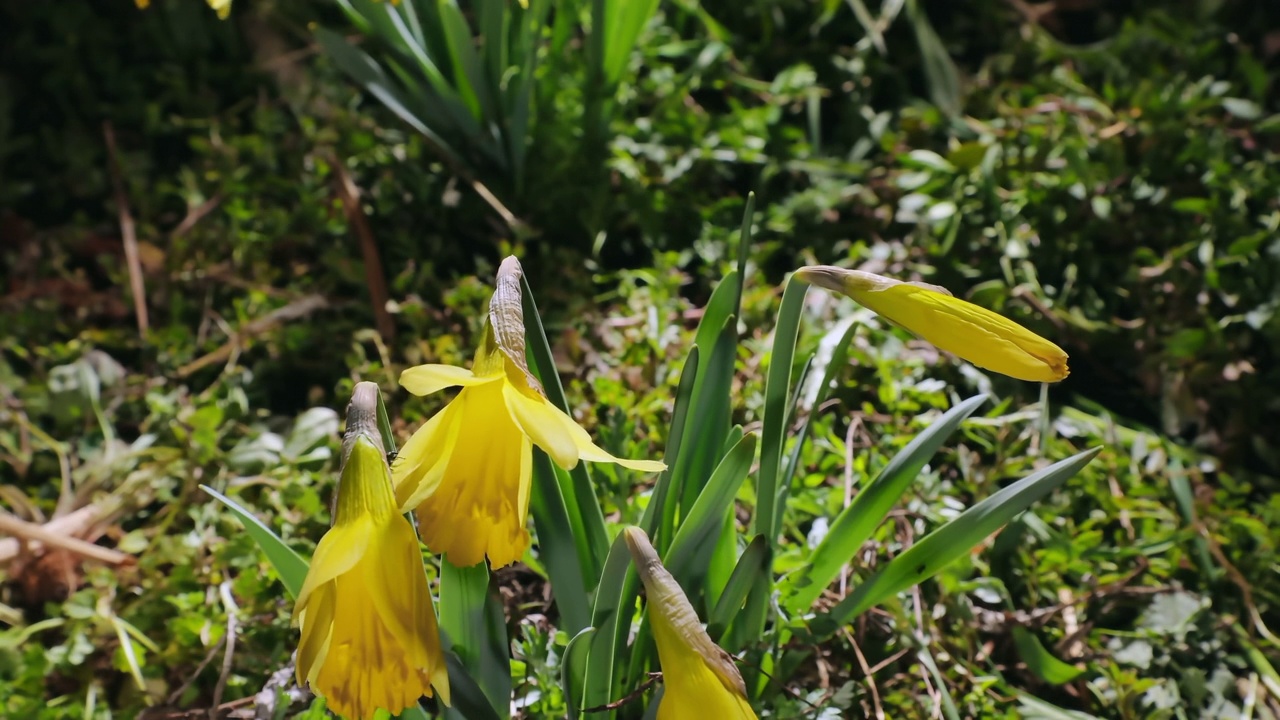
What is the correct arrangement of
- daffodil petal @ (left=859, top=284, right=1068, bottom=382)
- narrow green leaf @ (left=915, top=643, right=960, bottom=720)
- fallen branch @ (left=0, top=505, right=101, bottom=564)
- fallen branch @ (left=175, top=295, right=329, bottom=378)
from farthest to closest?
fallen branch @ (left=175, top=295, right=329, bottom=378) → fallen branch @ (left=0, top=505, right=101, bottom=564) → narrow green leaf @ (left=915, top=643, right=960, bottom=720) → daffodil petal @ (left=859, top=284, right=1068, bottom=382)

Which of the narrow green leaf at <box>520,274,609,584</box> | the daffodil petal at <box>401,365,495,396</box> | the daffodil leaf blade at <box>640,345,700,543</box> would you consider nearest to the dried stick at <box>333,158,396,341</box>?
the narrow green leaf at <box>520,274,609,584</box>

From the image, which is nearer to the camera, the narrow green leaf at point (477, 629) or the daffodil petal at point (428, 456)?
the daffodil petal at point (428, 456)

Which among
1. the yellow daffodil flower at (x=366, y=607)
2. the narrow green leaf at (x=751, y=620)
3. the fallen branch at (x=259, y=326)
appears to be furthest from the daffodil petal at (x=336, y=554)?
the fallen branch at (x=259, y=326)

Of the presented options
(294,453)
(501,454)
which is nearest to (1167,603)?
(501,454)

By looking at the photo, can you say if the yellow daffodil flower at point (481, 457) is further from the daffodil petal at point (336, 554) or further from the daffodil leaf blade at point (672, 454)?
the daffodil leaf blade at point (672, 454)

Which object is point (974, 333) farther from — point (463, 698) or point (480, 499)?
point (463, 698)

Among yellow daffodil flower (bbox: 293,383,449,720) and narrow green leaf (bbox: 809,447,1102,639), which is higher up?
yellow daffodil flower (bbox: 293,383,449,720)

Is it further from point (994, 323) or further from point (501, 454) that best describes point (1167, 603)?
point (501, 454)

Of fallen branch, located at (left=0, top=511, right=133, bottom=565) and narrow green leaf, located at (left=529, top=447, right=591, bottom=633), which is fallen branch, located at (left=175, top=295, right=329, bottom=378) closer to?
fallen branch, located at (left=0, top=511, right=133, bottom=565)

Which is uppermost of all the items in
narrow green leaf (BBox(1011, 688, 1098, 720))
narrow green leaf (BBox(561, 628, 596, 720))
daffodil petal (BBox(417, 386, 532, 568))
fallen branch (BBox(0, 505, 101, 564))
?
daffodil petal (BBox(417, 386, 532, 568))
